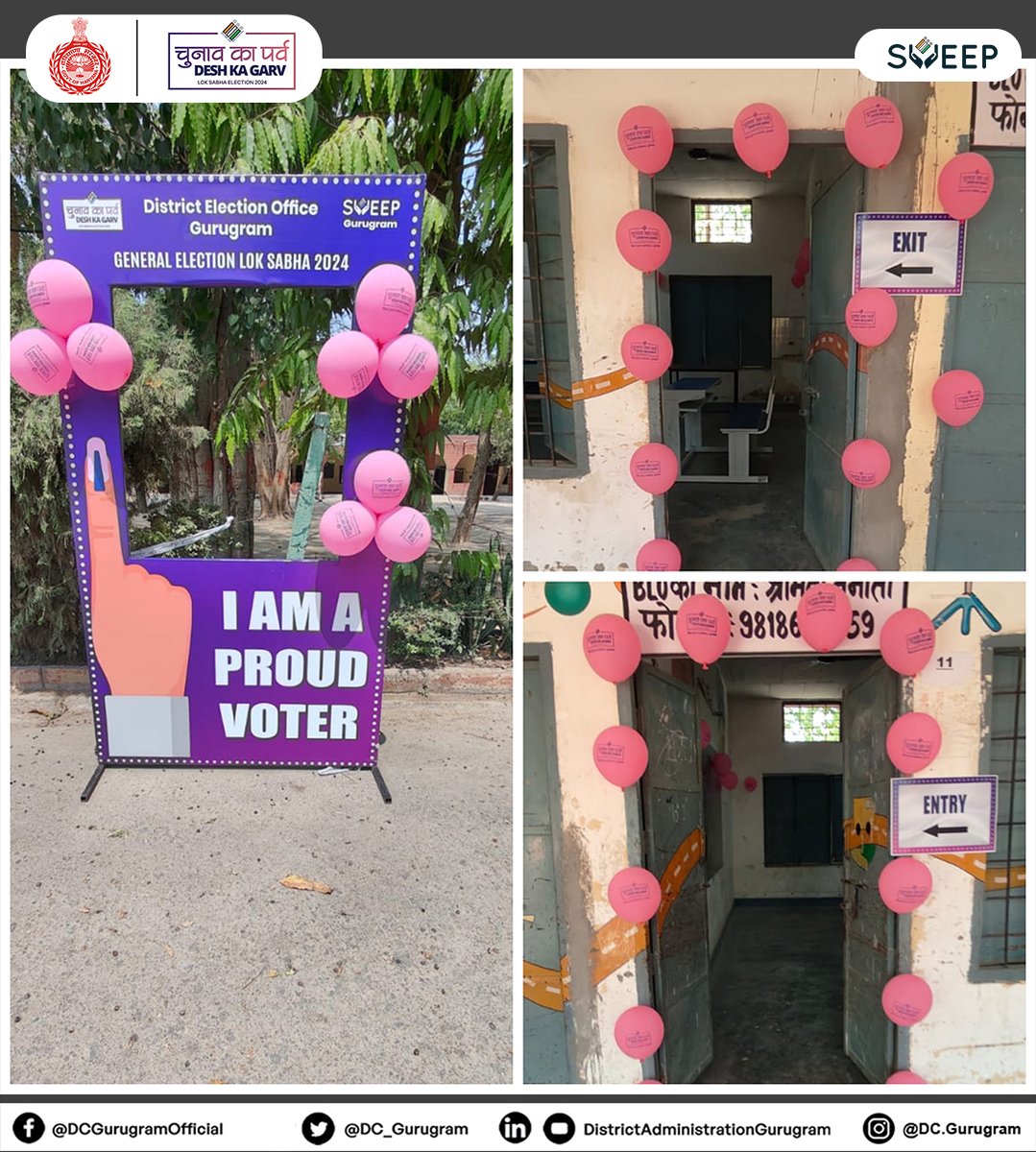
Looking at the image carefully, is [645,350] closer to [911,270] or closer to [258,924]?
[911,270]

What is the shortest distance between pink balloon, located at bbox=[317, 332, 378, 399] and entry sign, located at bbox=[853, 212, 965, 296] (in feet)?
5.55

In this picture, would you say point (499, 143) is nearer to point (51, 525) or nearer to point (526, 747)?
point (526, 747)

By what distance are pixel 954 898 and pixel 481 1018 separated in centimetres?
164

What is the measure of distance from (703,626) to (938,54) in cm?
173

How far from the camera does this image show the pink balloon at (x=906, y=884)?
303cm

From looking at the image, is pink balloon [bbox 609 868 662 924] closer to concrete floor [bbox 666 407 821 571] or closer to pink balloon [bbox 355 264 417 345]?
concrete floor [bbox 666 407 821 571]

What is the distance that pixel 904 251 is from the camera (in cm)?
316

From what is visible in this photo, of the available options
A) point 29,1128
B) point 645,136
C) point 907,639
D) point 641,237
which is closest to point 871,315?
point 641,237

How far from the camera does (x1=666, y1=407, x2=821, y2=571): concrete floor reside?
407 centimetres

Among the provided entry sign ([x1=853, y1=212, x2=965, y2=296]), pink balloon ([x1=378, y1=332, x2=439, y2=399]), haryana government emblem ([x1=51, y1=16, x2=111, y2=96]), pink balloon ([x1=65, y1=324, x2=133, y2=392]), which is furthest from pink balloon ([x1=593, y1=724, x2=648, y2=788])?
haryana government emblem ([x1=51, y1=16, x2=111, y2=96])

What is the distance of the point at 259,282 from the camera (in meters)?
3.34

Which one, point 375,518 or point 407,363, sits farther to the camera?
point 375,518

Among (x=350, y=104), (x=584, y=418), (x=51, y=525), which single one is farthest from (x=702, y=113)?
(x=51, y=525)

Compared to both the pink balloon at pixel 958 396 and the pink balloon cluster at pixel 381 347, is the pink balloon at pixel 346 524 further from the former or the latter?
the pink balloon at pixel 958 396
